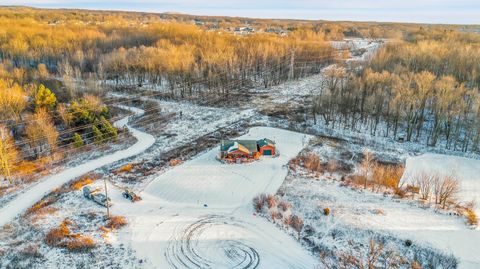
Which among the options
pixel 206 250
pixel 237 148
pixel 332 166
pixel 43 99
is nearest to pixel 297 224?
pixel 206 250

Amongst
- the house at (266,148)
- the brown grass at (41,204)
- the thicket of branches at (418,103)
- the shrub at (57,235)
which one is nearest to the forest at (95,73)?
the brown grass at (41,204)

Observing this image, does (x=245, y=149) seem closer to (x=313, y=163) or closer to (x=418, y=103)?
(x=313, y=163)

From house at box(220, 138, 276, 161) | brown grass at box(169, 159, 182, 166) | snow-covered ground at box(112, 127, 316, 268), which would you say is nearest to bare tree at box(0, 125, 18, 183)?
snow-covered ground at box(112, 127, 316, 268)

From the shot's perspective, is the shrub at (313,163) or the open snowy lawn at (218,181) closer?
the open snowy lawn at (218,181)

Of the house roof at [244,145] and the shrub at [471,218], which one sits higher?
the house roof at [244,145]

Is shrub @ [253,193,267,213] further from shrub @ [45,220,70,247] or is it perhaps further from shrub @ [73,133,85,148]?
shrub @ [73,133,85,148]

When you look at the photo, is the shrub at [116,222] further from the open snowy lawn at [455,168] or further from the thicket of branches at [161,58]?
the thicket of branches at [161,58]

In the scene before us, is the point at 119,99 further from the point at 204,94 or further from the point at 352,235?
the point at 352,235
